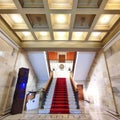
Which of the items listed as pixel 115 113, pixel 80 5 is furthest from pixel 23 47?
pixel 115 113

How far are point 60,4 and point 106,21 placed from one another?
1.94m

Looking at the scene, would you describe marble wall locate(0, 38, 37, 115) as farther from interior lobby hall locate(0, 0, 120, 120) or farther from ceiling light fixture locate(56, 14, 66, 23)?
ceiling light fixture locate(56, 14, 66, 23)

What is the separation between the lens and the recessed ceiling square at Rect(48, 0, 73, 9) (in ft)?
10.0

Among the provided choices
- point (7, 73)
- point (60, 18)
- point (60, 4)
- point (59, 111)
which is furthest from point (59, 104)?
point (60, 4)

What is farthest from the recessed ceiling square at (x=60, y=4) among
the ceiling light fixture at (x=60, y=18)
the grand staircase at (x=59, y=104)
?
the grand staircase at (x=59, y=104)

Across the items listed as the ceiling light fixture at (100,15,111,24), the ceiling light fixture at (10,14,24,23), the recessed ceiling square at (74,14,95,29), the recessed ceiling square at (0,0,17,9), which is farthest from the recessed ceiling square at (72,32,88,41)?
the recessed ceiling square at (0,0,17,9)

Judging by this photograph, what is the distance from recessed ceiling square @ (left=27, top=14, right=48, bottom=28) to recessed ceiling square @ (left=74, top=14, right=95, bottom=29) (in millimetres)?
1212

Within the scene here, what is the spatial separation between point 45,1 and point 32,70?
516cm

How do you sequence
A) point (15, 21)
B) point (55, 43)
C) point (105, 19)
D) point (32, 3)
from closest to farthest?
point (32, 3) < point (105, 19) < point (15, 21) < point (55, 43)

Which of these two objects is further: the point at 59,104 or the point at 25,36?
the point at 25,36

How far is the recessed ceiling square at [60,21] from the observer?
374cm

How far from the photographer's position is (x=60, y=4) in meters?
3.12

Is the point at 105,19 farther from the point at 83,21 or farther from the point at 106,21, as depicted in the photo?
the point at 83,21

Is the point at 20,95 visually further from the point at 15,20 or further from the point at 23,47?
the point at 15,20
